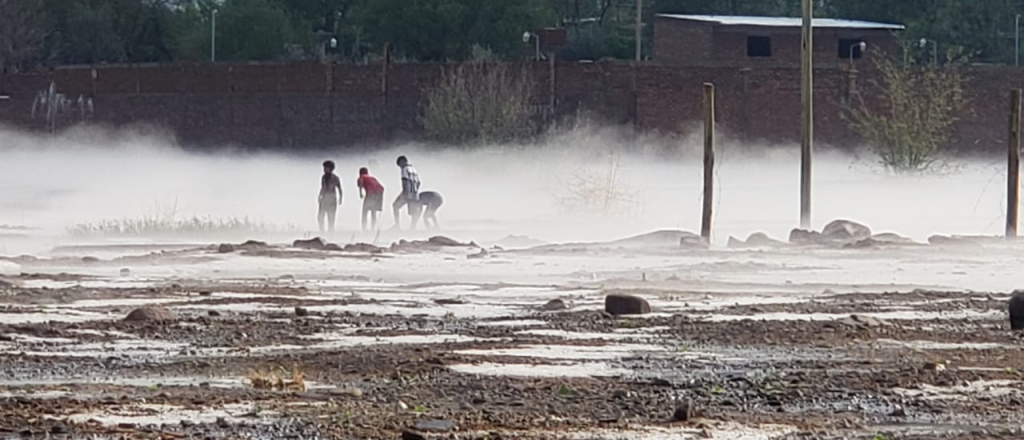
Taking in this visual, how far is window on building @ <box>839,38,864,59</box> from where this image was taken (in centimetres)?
6762

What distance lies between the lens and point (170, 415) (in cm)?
1128

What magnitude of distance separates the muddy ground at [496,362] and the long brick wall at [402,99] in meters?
34.2

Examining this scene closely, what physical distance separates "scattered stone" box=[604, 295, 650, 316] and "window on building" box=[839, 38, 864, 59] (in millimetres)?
50466

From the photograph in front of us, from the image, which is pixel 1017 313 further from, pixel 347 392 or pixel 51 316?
pixel 51 316

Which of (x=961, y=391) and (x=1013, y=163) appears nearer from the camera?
(x=961, y=391)

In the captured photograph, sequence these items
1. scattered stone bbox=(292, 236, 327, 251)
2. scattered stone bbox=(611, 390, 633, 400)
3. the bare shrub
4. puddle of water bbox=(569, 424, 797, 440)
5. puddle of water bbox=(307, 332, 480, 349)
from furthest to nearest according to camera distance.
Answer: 1. the bare shrub
2. scattered stone bbox=(292, 236, 327, 251)
3. puddle of water bbox=(307, 332, 480, 349)
4. scattered stone bbox=(611, 390, 633, 400)
5. puddle of water bbox=(569, 424, 797, 440)

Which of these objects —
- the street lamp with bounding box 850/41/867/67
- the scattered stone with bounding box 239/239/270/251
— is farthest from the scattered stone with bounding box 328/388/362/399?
the street lamp with bounding box 850/41/867/67

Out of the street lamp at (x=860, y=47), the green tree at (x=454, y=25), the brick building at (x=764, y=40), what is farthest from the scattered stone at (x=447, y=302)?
the green tree at (x=454, y=25)

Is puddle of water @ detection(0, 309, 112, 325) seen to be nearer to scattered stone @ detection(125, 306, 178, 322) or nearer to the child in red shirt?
scattered stone @ detection(125, 306, 178, 322)

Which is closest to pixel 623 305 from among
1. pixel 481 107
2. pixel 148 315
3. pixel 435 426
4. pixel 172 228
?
pixel 148 315

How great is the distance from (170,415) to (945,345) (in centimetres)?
676

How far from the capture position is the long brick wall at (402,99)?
5731cm

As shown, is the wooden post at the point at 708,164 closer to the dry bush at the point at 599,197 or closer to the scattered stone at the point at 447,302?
the dry bush at the point at 599,197

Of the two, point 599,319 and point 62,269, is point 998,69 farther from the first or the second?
point 599,319
